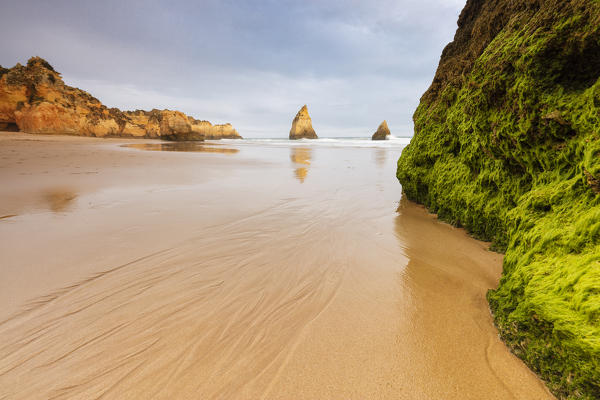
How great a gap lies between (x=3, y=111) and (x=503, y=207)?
1524 inches

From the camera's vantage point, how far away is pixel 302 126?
6191 cm

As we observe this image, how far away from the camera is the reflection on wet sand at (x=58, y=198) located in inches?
140

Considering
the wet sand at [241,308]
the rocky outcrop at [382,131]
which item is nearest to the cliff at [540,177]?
the wet sand at [241,308]

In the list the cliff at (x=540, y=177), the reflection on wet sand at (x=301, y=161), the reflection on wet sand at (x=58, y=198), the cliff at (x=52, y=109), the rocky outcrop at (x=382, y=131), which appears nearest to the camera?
the cliff at (x=540, y=177)

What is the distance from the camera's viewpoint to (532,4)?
2.51 m

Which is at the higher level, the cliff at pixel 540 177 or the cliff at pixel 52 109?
the cliff at pixel 52 109

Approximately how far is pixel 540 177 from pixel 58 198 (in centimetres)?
665

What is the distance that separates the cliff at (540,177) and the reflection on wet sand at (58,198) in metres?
5.41

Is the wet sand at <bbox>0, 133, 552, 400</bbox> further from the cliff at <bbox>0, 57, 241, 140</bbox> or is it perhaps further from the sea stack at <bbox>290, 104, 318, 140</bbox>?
the sea stack at <bbox>290, 104, 318, 140</bbox>

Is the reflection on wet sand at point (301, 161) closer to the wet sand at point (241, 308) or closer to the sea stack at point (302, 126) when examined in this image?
the wet sand at point (241, 308)

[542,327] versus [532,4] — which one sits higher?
[532,4]

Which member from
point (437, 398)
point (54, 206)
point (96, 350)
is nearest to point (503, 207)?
point (437, 398)

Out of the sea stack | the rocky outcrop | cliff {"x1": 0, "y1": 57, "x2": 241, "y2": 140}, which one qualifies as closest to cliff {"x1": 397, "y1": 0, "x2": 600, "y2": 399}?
cliff {"x1": 0, "y1": 57, "x2": 241, "y2": 140}

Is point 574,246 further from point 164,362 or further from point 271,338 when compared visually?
point 164,362
